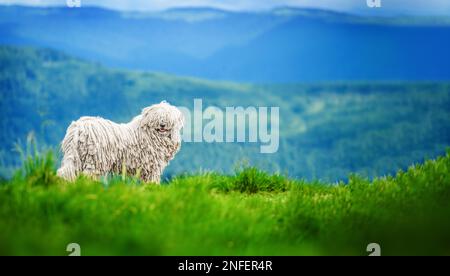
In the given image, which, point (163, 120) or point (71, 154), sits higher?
point (163, 120)

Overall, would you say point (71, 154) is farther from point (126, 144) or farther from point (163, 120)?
point (163, 120)

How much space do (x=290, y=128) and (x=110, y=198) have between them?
2.28 meters

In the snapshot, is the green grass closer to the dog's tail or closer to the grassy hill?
the dog's tail

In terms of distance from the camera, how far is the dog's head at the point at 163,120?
452cm

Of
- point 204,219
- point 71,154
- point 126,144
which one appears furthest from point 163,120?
point 204,219

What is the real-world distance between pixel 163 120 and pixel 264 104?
710 millimetres

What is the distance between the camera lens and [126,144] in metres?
4.54

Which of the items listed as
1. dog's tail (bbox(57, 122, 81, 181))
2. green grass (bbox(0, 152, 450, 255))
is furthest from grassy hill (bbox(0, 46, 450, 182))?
green grass (bbox(0, 152, 450, 255))

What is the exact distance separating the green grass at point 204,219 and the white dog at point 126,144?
0.49m

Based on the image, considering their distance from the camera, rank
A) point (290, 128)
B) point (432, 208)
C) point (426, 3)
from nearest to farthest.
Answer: point (432, 208)
point (426, 3)
point (290, 128)

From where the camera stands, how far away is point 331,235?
3.59 metres

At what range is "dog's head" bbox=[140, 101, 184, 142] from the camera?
452 cm
